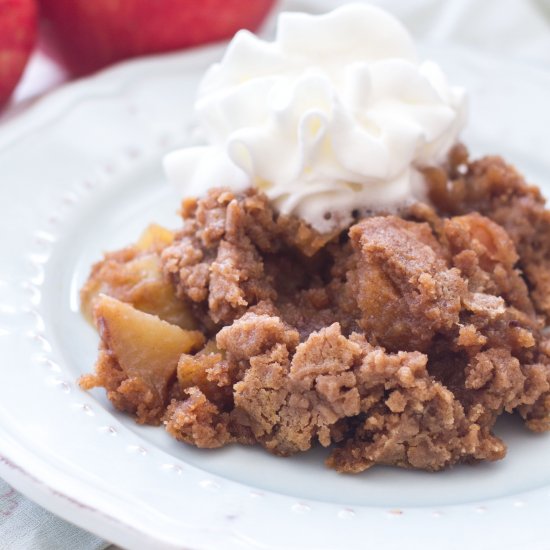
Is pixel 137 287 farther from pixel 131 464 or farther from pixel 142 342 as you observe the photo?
pixel 131 464

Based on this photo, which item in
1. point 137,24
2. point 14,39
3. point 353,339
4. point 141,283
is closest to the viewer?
point 353,339

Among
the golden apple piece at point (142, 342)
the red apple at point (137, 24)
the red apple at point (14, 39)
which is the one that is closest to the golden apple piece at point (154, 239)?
the golden apple piece at point (142, 342)

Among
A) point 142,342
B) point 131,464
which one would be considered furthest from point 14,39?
point 131,464

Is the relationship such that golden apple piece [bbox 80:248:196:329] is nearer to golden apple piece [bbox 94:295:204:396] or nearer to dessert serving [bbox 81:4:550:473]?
dessert serving [bbox 81:4:550:473]

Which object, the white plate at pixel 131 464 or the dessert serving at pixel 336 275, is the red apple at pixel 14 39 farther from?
the dessert serving at pixel 336 275

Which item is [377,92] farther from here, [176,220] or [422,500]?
[422,500]

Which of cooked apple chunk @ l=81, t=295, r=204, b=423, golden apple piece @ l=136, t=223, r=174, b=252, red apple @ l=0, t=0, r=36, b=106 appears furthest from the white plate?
red apple @ l=0, t=0, r=36, b=106

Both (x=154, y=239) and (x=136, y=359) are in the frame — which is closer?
(x=136, y=359)
